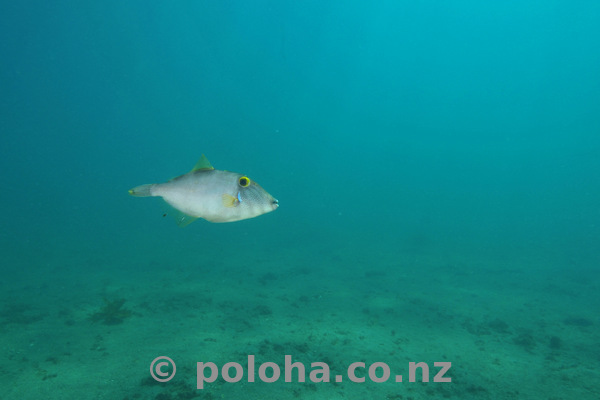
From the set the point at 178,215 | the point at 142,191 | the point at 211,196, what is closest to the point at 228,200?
the point at 211,196

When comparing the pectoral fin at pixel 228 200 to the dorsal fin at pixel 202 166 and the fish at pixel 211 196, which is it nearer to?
the fish at pixel 211 196

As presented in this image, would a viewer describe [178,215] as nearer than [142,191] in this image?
No

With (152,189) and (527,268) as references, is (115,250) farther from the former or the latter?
(527,268)

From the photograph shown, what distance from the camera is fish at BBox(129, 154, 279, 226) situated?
73.2 inches

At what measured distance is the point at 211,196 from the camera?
6.13 ft

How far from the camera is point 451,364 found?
6.05m

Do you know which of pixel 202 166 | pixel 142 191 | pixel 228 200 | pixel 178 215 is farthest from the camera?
pixel 202 166

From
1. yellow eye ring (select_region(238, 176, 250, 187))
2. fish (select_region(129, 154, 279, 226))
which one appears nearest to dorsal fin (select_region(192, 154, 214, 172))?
fish (select_region(129, 154, 279, 226))

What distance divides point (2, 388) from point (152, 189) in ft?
18.3

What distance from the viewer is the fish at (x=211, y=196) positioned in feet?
6.10

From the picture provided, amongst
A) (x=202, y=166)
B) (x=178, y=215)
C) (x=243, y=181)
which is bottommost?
(x=178, y=215)

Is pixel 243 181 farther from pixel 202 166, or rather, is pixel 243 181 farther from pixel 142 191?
pixel 142 191

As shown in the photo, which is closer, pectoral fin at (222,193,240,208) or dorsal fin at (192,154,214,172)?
pectoral fin at (222,193,240,208)

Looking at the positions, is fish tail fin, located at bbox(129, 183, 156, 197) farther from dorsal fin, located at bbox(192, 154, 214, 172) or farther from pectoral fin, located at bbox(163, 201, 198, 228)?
dorsal fin, located at bbox(192, 154, 214, 172)
